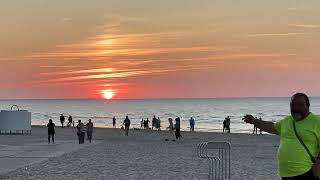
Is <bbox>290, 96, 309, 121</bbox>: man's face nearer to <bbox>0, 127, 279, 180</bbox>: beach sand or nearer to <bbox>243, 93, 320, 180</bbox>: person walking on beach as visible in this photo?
<bbox>243, 93, 320, 180</bbox>: person walking on beach

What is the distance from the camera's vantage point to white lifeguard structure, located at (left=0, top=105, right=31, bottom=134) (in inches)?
1375

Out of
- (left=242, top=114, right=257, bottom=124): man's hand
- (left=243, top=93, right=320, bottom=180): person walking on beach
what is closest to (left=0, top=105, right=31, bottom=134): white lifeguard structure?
(left=242, top=114, right=257, bottom=124): man's hand

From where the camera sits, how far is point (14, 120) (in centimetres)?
3525

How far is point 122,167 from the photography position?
633 inches

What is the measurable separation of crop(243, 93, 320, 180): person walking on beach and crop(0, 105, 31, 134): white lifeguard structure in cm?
3064

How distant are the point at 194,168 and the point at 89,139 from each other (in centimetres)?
1476

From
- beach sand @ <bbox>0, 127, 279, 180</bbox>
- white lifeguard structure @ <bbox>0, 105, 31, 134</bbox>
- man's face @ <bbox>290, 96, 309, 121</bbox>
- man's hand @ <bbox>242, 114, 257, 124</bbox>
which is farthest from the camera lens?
white lifeguard structure @ <bbox>0, 105, 31, 134</bbox>

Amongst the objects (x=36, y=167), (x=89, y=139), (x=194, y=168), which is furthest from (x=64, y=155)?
(x=89, y=139)

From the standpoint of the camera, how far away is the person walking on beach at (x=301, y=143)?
18.7 feet

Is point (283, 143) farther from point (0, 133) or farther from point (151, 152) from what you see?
point (0, 133)

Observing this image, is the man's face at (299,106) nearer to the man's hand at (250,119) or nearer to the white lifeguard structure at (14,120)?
the man's hand at (250,119)

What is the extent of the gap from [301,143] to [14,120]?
103ft

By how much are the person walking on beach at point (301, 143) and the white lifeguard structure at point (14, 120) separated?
1206 inches

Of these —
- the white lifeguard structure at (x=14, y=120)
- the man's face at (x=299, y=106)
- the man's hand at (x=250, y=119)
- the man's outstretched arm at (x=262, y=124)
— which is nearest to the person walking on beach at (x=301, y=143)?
the man's face at (x=299, y=106)
